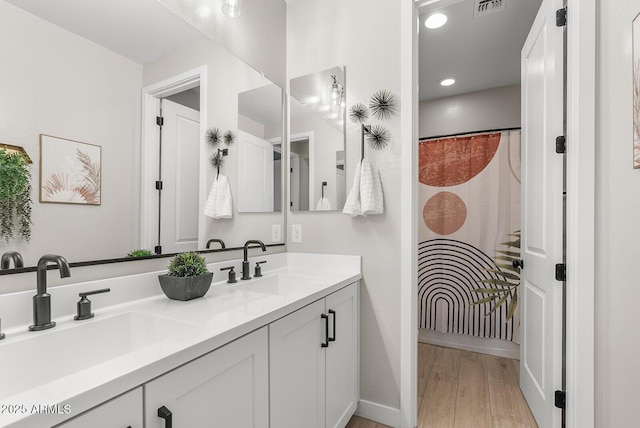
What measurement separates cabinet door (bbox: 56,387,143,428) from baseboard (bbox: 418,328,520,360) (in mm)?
2967

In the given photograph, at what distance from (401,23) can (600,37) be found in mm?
894

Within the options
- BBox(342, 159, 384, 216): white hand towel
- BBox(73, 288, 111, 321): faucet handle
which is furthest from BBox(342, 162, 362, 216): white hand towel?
BBox(73, 288, 111, 321): faucet handle

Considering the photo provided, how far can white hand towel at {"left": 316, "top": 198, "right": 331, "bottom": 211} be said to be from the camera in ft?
6.43

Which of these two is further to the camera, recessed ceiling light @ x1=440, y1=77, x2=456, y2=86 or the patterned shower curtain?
recessed ceiling light @ x1=440, y1=77, x2=456, y2=86

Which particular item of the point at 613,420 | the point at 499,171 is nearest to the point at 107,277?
the point at 613,420

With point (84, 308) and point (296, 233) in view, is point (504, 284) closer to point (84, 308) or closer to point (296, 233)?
point (296, 233)

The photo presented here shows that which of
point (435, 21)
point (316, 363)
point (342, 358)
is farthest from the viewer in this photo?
point (435, 21)

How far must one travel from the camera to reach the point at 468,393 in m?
2.14

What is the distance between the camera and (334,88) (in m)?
1.94

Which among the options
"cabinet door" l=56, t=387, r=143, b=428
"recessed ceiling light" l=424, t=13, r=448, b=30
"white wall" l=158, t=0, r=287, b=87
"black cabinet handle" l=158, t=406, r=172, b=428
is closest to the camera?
"cabinet door" l=56, t=387, r=143, b=428

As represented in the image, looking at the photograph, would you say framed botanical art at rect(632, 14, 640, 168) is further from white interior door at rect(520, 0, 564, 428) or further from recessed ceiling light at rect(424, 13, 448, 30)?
recessed ceiling light at rect(424, 13, 448, 30)

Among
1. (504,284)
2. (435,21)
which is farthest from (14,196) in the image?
(504,284)

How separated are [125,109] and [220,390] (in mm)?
1052

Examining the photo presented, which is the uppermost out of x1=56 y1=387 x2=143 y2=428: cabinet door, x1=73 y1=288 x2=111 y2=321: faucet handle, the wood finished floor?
x1=73 y1=288 x2=111 y2=321: faucet handle
